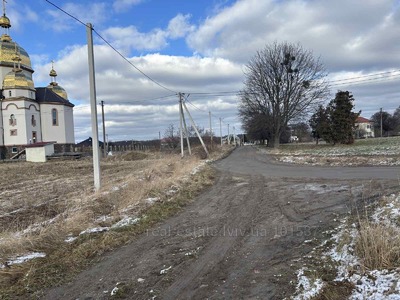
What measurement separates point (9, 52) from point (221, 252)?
69788 mm

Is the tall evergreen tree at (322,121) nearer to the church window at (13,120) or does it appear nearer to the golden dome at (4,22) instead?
the church window at (13,120)

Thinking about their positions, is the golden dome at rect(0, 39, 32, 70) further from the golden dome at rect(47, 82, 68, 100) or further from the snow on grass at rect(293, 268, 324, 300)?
the snow on grass at rect(293, 268, 324, 300)

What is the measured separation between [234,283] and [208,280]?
0.37m

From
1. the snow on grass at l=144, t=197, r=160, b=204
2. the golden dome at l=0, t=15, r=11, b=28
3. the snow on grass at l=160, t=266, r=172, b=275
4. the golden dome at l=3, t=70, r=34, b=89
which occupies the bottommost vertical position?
the snow on grass at l=160, t=266, r=172, b=275

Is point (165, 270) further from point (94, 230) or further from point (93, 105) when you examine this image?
point (93, 105)

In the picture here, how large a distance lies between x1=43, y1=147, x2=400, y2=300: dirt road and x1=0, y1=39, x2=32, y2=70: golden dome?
211ft

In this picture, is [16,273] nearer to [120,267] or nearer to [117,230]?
[120,267]

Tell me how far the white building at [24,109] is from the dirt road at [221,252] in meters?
54.9

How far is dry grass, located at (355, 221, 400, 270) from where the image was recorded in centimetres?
431

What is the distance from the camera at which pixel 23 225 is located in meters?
8.46

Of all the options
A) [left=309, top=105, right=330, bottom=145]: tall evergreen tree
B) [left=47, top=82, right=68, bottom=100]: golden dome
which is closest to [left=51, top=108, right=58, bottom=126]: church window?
[left=47, top=82, right=68, bottom=100]: golden dome

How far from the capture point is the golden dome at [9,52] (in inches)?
2427

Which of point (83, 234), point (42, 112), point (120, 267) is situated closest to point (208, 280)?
point (120, 267)

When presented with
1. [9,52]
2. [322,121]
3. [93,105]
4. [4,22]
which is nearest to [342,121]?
[322,121]
